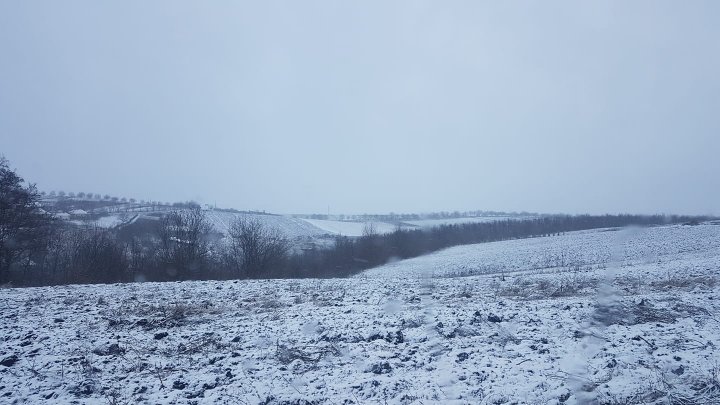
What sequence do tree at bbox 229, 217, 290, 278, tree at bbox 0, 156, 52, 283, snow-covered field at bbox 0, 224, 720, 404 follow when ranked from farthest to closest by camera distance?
tree at bbox 229, 217, 290, 278 → tree at bbox 0, 156, 52, 283 → snow-covered field at bbox 0, 224, 720, 404

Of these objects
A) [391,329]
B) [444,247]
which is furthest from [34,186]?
[444,247]

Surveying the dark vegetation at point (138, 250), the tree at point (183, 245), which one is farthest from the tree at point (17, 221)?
the tree at point (183, 245)

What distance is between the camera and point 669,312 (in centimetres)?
928

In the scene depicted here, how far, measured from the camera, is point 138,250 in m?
37.8

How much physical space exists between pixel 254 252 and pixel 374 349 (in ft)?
111

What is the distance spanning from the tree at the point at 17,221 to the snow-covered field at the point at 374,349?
792 inches

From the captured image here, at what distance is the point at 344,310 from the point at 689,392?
7.19m

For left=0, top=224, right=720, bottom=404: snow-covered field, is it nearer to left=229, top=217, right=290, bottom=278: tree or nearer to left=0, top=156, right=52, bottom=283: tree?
left=0, top=156, right=52, bottom=283: tree

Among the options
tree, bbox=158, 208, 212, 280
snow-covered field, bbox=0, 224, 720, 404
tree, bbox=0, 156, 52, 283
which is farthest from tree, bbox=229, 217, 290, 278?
snow-covered field, bbox=0, 224, 720, 404

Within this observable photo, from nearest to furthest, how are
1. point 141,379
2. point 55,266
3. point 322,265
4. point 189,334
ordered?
point 141,379, point 189,334, point 55,266, point 322,265

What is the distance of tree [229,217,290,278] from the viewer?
131 ft

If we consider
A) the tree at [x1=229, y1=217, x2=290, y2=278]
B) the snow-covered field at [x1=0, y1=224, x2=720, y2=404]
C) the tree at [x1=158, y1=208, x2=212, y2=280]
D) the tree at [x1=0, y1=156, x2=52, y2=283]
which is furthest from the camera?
the tree at [x1=229, y1=217, x2=290, y2=278]

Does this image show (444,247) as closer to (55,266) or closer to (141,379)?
(55,266)

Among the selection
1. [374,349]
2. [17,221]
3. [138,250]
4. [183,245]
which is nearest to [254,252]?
[183,245]
